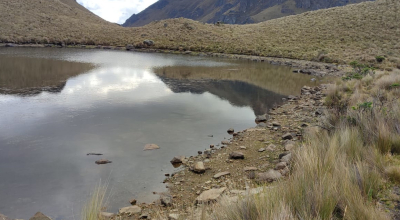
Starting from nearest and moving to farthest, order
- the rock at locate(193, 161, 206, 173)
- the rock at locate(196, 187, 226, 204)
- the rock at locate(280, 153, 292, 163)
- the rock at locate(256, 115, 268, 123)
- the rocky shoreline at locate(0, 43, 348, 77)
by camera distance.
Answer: the rock at locate(196, 187, 226, 204), the rock at locate(280, 153, 292, 163), the rock at locate(193, 161, 206, 173), the rock at locate(256, 115, 268, 123), the rocky shoreline at locate(0, 43, 348, 77)

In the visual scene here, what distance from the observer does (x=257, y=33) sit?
169 ft

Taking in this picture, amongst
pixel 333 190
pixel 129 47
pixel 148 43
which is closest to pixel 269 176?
pixel 333 190

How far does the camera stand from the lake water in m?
5.64

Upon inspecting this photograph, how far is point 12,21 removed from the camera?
164ft

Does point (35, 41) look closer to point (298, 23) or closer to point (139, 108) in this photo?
point (139, 108)

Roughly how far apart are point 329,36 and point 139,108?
4195 centimetres

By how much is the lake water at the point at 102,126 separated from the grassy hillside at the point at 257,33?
2253 cm

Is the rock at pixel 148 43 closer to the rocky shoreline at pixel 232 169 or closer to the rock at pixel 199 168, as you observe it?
the rocky shoreline at pixel 232 169

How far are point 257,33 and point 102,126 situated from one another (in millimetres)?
47296

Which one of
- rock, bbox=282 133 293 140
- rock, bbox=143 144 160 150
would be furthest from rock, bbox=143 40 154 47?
rock, bbox=282 133 293 140

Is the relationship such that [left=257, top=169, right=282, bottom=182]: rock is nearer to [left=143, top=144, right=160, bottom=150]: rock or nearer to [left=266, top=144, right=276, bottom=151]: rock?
[left=266, top=144, right=276, bottom=151]: rock

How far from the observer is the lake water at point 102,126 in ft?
18.5

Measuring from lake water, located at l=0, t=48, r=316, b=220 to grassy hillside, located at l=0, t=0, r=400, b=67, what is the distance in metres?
22.5

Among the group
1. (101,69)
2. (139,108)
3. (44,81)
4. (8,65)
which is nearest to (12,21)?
(8,65)
